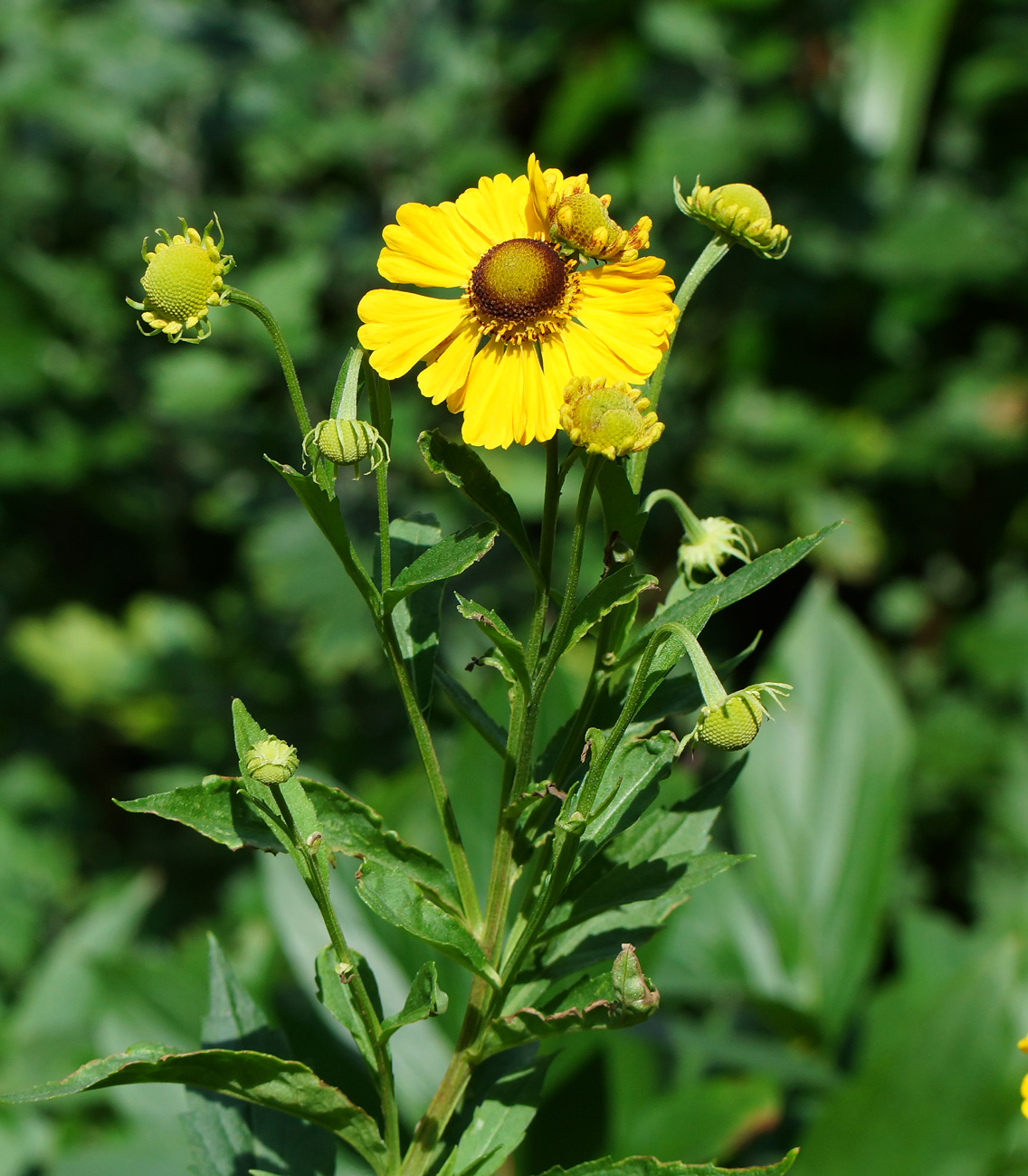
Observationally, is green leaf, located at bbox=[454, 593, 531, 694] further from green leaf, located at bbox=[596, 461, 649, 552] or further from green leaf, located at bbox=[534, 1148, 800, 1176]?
green leaf, located at bbox=[534, 1148, 800, 1176]

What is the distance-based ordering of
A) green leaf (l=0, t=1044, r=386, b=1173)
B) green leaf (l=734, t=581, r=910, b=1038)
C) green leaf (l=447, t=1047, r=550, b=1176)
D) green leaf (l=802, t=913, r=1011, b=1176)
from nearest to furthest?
green leaf (l=0, t=1044, r=386, b=1173), green leaf (l=447, t=1047, r=550, b=1176), green leaf (l=802, t=913, r=1011, b=1176), green leaf (l=734, t=581, r=910, b=1038)

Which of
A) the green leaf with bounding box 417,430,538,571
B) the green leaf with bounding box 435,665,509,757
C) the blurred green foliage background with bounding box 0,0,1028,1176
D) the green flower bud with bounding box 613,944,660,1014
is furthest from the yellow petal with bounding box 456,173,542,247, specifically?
the blurred green foliage background with bounding box 0,0,1028,1176

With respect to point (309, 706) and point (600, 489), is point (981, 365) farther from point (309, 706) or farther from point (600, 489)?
point (600, 489)

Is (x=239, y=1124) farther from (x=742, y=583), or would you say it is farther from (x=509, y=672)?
(x=742, y=583)

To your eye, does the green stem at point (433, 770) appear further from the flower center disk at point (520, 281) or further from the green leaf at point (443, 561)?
the flower center disk at point (520, 281)

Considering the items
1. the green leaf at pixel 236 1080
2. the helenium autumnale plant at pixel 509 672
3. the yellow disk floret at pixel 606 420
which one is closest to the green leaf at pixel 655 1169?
the helenium autumnale plant at pixel 509 672

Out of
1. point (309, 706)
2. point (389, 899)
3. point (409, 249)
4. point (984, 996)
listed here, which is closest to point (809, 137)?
point (309, 706)
